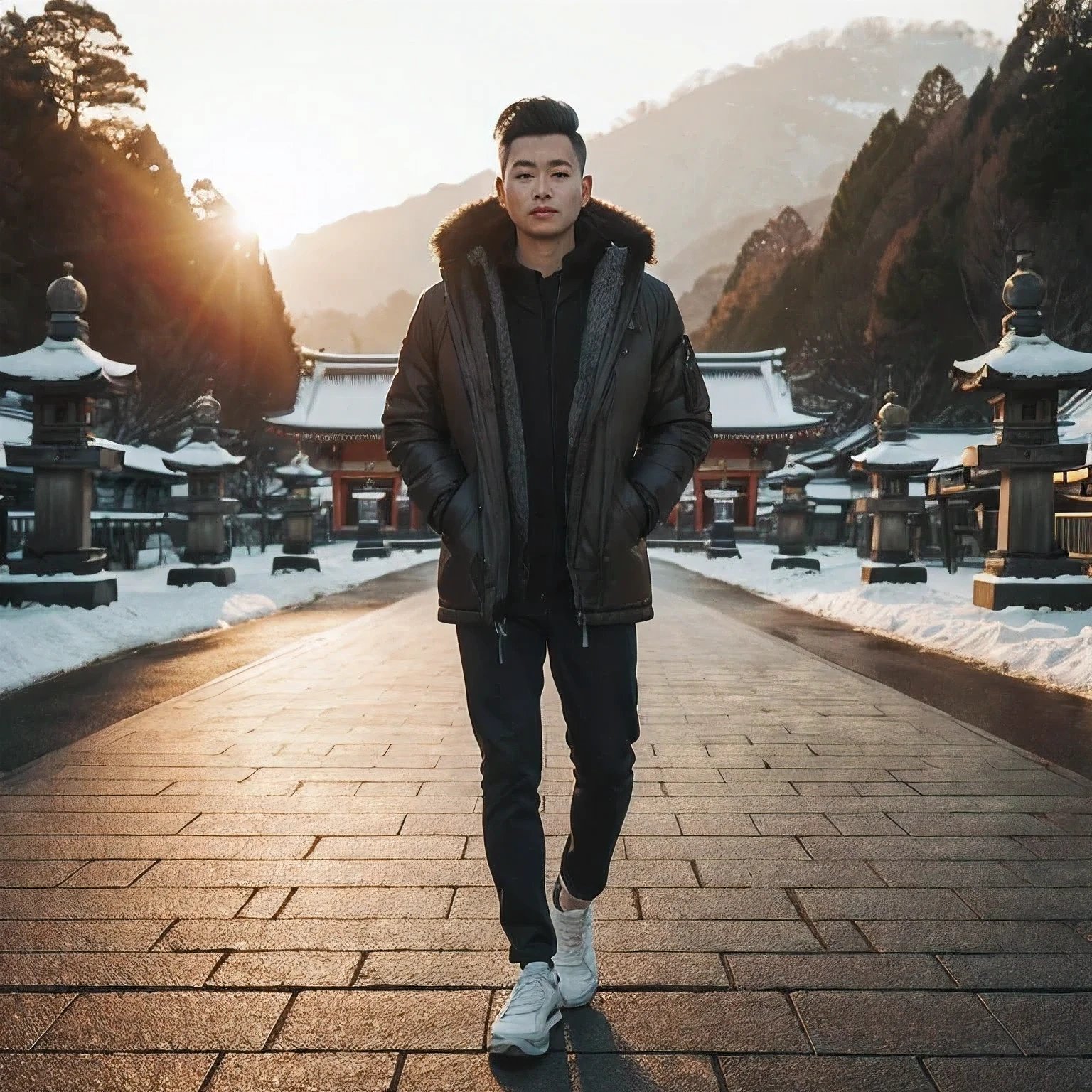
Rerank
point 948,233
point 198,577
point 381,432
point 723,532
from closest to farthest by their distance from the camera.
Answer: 1. point 198,577
2. point 723,532
3. point 948,233
4. point 381,432

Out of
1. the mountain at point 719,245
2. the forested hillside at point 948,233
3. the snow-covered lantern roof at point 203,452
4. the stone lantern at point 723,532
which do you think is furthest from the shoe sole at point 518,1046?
the mountain at point 719,245

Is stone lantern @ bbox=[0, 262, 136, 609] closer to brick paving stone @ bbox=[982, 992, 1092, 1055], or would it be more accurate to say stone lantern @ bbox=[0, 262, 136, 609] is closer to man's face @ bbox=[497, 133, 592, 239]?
man's face @ bbox=[497, 133, 592, 239]

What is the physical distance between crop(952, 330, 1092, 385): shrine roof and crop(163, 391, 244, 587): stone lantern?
1124cm

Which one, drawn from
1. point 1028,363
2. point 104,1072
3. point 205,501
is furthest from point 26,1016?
point 205,501

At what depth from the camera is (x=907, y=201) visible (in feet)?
136

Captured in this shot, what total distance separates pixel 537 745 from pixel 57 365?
436 inches

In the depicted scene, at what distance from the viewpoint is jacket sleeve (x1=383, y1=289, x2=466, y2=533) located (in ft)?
7.30

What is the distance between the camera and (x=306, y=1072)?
6.23ft

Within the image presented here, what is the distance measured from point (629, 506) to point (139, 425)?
101ft

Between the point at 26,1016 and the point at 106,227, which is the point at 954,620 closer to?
the point at 26,1016

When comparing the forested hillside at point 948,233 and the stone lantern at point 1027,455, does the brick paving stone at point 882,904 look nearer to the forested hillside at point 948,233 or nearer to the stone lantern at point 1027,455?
the stone lantern at point 1027,455

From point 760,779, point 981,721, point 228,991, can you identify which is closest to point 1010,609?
point 981,721

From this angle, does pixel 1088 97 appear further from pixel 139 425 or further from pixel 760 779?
pixel 760 779

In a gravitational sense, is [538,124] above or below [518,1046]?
above
